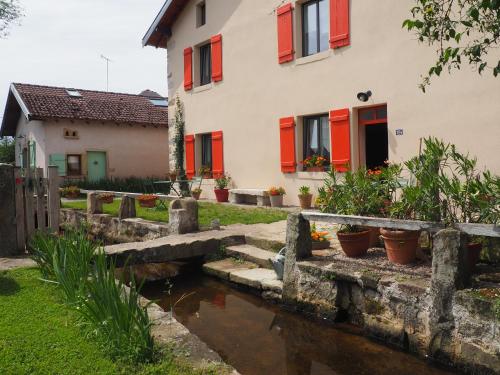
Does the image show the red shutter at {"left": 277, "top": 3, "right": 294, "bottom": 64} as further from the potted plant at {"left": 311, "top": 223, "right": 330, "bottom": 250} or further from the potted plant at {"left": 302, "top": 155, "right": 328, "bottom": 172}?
the potted plant at {"left": 311, "top": 223, "right": 330, "bottom": 250}

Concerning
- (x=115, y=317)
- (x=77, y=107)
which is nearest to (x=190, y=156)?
(x=77, y=107)

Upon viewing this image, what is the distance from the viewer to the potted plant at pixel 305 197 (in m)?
9.80

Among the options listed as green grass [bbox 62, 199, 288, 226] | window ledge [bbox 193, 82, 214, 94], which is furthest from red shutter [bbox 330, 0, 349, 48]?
window ledge [bbox 193, 82, 214, 94]

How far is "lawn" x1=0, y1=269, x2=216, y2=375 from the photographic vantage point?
2.81 metres

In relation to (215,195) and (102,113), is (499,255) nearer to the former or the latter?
(215,195)

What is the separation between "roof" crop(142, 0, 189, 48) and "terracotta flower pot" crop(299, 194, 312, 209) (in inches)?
304

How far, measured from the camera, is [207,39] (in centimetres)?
1334

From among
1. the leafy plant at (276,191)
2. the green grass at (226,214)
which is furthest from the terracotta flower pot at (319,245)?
the leafy plant at (276,191)

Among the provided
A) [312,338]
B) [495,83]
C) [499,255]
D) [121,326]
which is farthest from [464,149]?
[121,326]

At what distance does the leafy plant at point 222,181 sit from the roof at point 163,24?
551cm

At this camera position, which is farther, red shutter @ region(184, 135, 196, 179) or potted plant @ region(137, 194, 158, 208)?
red shutter @ region(184, 135, 196, 179)

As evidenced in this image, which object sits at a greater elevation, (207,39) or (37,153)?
(207,39)

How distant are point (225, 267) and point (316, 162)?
449cm

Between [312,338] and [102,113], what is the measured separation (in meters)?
17.5
